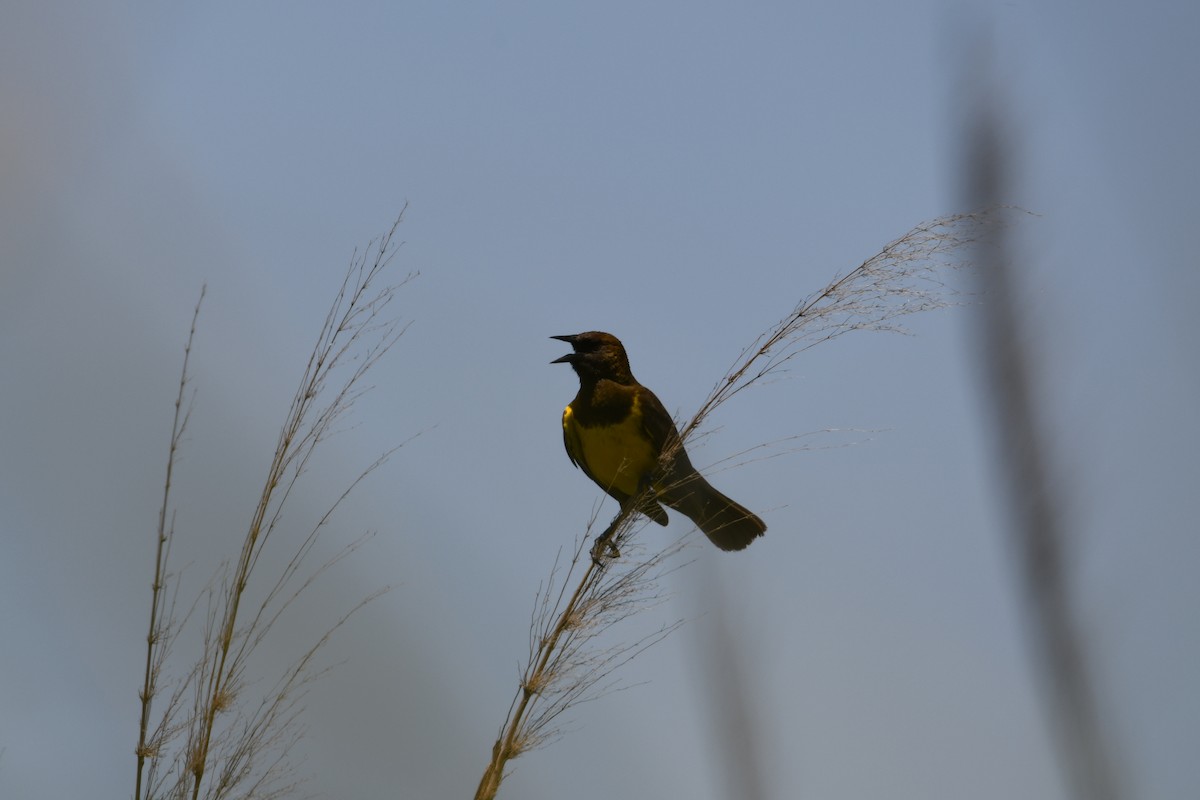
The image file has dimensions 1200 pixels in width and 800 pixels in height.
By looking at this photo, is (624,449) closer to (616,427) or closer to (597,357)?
(616,427)

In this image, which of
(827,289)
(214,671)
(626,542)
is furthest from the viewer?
(626,542)

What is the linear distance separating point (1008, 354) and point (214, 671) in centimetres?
155

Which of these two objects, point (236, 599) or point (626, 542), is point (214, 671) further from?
point (626, 542)

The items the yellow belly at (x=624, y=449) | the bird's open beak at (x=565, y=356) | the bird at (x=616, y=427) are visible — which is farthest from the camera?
the bird's open beak at (x=565, y=356)

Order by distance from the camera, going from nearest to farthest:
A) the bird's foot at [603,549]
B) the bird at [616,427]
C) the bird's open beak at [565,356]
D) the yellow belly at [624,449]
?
the bird's foot at [603,549] → the bird at [616,427] → the yellow belly at [624,449] → the bird's open beak at [565,356]

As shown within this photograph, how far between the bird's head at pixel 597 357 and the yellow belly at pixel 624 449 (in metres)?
0.28

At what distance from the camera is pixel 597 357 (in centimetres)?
547

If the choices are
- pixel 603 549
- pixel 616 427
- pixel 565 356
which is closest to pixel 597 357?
pixel 565 356

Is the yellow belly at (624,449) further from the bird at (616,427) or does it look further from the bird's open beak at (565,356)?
the bird's open beak at (565,356)

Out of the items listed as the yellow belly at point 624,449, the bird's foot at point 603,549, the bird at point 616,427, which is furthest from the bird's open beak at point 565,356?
the bird's foot at point 603,549

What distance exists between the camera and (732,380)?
8.63 feet

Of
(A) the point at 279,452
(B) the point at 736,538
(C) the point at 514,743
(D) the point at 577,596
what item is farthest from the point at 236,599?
(B) the point at 736,538

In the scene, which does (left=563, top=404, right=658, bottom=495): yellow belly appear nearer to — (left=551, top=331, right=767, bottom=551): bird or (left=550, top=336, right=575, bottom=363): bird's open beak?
(left=551, top=331, right=767, bottom=551): bird

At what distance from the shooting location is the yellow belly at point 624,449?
520 cm
